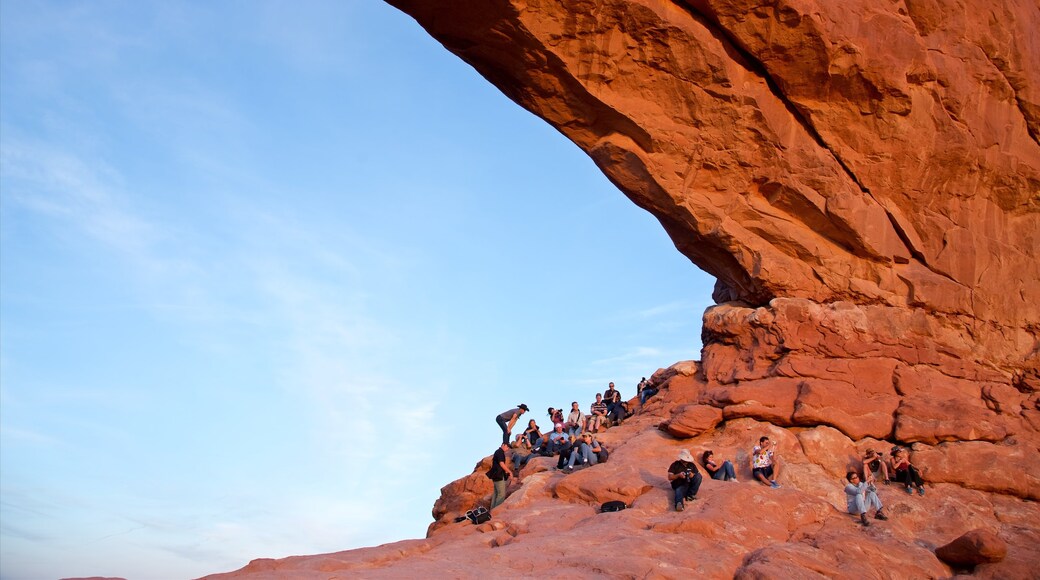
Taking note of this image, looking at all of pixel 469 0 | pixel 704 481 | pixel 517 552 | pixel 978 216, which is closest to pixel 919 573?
pixel 704 481

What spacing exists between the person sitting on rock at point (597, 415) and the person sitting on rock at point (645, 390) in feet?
3.60

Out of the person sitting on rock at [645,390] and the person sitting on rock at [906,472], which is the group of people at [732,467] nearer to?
the person sitting on rock at [906,472]

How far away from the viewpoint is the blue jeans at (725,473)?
17.1 meters

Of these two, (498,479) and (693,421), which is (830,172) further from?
(498,479)

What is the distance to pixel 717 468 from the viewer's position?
57.4 ft

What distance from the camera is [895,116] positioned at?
2072 cm

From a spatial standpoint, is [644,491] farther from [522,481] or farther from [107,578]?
[107,578]

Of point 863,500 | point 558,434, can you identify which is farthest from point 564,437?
point 863,500

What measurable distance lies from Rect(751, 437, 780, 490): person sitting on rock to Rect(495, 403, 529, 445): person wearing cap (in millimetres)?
6309

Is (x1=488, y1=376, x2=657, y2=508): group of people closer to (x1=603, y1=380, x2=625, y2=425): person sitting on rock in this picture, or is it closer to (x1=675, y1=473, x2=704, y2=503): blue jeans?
(x1=603, y1=380, x2=625, y2=425): person sitting on rock

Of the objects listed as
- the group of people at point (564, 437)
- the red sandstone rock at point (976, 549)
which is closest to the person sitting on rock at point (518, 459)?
the group of people at point (564, 437)

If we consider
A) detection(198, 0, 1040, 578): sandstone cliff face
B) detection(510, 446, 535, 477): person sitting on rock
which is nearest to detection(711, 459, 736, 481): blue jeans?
detection(198, 0, 1040, 578): sandstone cliff face

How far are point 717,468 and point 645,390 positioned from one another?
6561 mm

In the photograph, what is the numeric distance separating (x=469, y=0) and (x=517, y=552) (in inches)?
444
